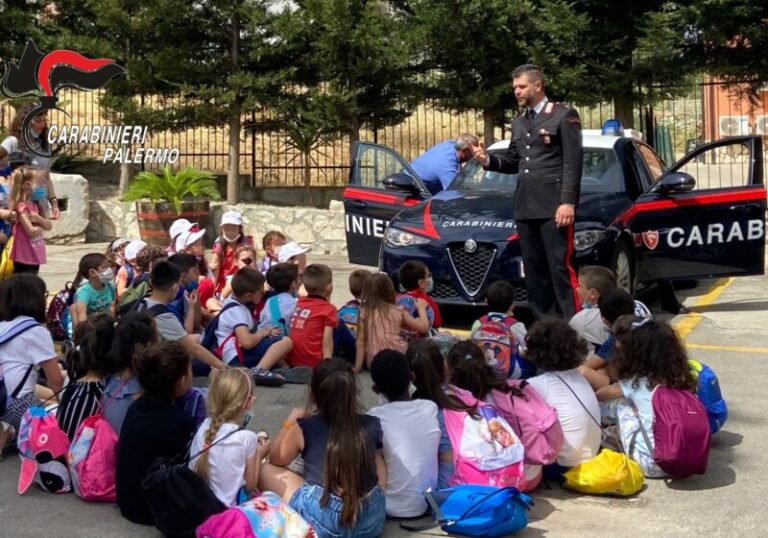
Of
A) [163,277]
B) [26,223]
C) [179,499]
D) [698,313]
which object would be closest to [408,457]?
[179,499]

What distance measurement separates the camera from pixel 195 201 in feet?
54.6

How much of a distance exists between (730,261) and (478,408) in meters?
5.42

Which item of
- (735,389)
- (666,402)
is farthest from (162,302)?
(735,389)

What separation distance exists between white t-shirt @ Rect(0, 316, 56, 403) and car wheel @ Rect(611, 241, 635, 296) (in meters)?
4.94

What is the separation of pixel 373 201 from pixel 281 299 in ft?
10.2

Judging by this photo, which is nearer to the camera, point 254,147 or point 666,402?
point 666,402

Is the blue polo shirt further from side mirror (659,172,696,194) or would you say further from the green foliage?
the green foliage

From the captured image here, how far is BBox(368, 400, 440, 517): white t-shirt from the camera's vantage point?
5500 mm

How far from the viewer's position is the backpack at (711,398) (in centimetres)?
658

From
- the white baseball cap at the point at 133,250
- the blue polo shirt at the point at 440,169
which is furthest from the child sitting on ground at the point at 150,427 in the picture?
the blue polo shirt at the point at 440,169

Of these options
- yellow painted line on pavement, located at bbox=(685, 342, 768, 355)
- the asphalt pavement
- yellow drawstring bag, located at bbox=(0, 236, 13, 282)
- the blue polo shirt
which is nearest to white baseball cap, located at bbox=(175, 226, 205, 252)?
yellow drawstring bag, located at bbox=(0, 236, 13, 282)

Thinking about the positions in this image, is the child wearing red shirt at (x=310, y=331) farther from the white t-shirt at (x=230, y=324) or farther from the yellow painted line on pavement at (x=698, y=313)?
the yellow painted line on pavement at (x=698, y=313)

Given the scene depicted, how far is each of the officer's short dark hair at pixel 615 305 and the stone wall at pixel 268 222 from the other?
9642 mm

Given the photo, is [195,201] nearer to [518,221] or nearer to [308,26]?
[308,26]
